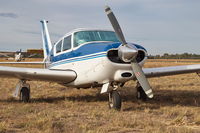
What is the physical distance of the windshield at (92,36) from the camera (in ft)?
25.7

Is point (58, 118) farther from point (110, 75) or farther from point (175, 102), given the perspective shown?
point (175, 102)

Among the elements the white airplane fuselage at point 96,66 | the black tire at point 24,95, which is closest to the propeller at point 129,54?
the white airplane fuselage at point 96,66

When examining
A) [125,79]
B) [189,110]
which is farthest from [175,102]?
[125,79]

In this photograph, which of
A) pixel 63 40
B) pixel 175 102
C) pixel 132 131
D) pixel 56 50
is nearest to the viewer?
pixel 132 131

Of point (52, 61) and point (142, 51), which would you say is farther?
point (52, 61)

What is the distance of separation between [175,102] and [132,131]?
4325mm

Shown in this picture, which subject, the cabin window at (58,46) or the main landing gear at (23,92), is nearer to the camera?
the main landing gear at (23,92)

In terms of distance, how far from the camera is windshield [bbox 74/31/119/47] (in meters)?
7.84

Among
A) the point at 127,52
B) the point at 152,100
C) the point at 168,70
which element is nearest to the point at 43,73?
the point at 127,52

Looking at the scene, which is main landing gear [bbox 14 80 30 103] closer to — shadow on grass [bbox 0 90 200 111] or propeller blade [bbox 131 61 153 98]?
shadow on grass [bbox 0 90 200 111]

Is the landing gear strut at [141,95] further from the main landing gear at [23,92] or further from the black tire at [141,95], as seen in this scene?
the main landing gear at [23,92]

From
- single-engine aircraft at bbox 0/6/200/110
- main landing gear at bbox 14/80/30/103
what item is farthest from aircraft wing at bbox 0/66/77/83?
main landing gear at bbox 14/80/30/103

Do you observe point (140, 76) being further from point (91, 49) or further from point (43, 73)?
point (43, 73)

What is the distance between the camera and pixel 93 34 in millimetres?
7922
